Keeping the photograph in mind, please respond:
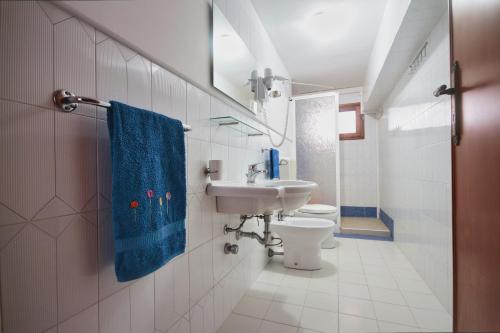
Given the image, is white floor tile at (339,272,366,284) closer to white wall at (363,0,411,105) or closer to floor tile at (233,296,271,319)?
floor tile at (233,296,271,319)

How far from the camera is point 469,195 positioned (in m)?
0.33

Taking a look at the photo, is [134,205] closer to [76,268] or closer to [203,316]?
[76,268]

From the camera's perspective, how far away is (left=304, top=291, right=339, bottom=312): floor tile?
68cm

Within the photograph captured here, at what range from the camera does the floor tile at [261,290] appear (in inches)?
49.1

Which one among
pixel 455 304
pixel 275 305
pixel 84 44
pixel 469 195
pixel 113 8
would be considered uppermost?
pixel 113 8

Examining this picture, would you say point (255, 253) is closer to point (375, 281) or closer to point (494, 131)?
point (375, 281)

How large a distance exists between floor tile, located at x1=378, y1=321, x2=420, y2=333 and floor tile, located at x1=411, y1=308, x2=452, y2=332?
15mm

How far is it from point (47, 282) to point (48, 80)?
0.42m

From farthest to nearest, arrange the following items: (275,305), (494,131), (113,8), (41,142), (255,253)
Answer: (255,253) < (275,305) < (113,8) < (41,142) < (494,131)

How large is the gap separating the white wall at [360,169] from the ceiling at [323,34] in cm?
85

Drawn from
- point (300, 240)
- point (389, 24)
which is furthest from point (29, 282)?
point (389, 24)

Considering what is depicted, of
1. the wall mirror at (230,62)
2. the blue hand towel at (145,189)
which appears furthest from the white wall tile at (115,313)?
the wall mirror at (230,62)

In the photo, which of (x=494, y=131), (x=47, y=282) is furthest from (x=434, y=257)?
(x=47, y=282)

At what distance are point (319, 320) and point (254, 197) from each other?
0.51 m
